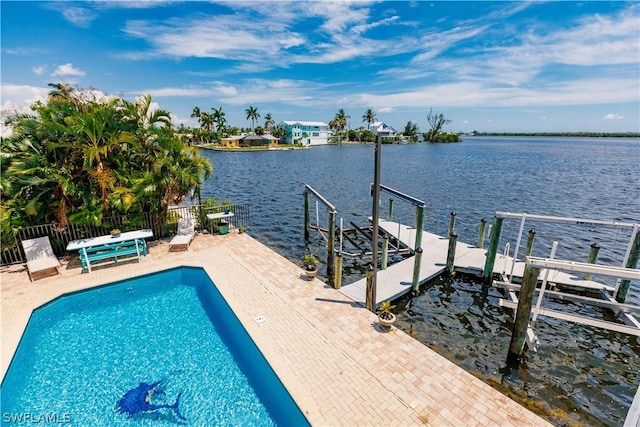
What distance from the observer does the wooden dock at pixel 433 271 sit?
10.3 metres

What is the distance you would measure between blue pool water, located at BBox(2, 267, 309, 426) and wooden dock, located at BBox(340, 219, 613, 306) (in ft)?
13.2

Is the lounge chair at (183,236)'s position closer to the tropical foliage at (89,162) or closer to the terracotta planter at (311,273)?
the tropical foliage at (89,162)

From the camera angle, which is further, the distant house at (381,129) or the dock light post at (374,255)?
the dock light post at (374,255)

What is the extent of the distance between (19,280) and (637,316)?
21.9 metres

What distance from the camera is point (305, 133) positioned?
10881 centimetres

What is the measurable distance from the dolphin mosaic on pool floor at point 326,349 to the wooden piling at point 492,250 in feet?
19.2

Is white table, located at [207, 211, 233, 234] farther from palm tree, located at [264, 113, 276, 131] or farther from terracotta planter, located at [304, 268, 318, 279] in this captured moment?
palm tree, located at [264, 113, 276, 131]

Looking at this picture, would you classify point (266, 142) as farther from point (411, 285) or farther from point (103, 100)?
point (411, 285)

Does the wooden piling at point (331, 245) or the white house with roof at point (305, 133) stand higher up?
the white house with roof at point (305, 133)

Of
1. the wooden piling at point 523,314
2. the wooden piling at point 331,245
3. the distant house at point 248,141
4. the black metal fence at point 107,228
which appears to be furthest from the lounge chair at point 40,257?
the distant house at point 248,141

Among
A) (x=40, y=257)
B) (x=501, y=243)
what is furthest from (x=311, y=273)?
(x=501, y=243)

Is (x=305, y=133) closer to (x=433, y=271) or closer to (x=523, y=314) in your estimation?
(x=433, y=271)

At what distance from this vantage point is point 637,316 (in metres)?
10.2

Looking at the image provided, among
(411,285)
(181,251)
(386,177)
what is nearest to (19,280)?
(181,251)
